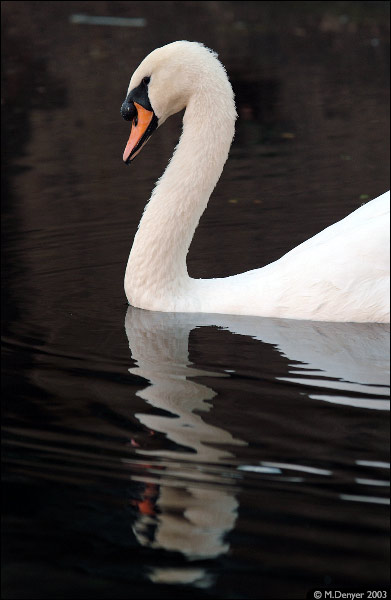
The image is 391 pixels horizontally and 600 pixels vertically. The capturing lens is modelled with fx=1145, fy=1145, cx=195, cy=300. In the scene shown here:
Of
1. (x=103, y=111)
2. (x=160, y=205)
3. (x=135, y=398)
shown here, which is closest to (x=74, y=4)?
(x=103, y=111)

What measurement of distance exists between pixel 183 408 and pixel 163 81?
7.55 feet

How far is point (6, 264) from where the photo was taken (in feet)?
25.3

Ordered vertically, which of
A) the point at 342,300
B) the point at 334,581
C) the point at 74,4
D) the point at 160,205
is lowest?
the point at 334,581

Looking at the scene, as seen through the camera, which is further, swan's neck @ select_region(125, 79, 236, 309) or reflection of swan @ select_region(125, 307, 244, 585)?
swan's neck @ select_region(125, 79, 236, 309)

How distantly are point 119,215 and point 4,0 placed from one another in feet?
62.5

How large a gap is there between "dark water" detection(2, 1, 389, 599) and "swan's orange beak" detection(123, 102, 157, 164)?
3.08ft

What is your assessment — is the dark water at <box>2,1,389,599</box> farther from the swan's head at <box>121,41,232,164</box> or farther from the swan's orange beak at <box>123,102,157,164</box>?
the swan's head at <box>121,41,232,164</box>

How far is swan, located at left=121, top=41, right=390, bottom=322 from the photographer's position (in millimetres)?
5969

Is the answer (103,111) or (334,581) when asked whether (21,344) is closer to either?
(334,581)

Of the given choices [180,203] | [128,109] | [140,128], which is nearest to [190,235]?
Result: [180,203]

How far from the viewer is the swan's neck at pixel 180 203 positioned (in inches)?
259

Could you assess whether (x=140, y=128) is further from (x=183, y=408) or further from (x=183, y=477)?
(x=183, y=477)

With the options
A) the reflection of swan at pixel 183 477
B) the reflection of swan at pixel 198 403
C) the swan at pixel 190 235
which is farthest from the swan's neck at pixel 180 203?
the reflection of swan at pixel 183 477

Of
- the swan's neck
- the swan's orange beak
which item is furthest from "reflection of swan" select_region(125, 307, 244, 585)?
the swan's orange beak
